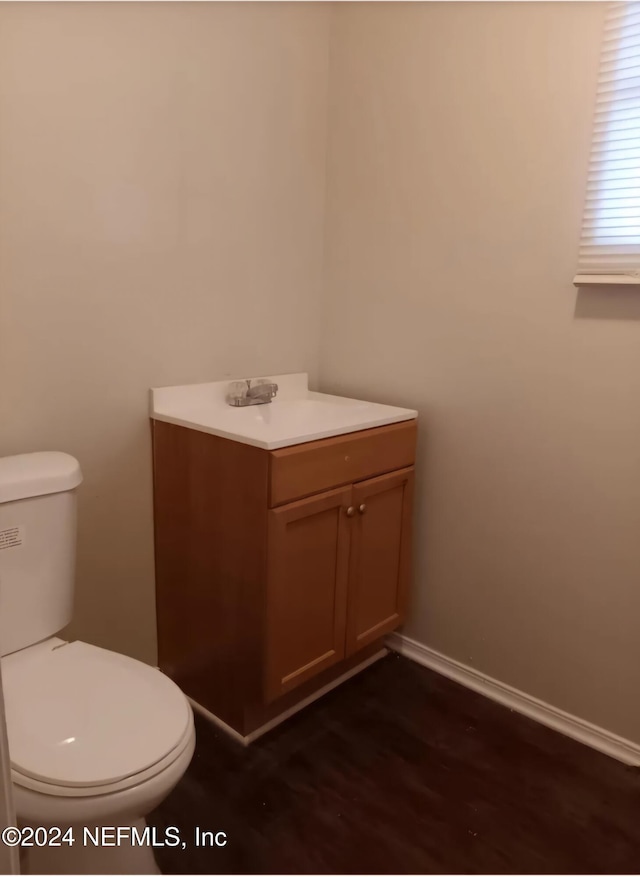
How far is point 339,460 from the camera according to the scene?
1820 millimetres

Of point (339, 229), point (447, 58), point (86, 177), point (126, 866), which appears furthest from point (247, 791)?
point (447, 58)

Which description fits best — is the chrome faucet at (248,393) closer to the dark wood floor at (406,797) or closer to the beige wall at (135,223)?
the beige wall at (135,223)

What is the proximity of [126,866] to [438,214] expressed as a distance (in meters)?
1.92

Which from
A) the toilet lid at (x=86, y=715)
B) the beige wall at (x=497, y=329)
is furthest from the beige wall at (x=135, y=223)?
the toilet lid at (x=86, y=715)

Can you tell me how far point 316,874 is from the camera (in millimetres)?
1432

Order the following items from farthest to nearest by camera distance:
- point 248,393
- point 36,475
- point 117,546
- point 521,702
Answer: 1. point 248,393
2. point 521,702
3. point 117,546
4. point 36,475

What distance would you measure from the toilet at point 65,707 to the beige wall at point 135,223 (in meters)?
0.25

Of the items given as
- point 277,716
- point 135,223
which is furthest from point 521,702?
point 135,223

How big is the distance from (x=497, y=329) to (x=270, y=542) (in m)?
0.94

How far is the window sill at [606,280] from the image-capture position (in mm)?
1616

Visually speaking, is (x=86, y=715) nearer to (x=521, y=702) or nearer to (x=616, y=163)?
(x=521, y=702)

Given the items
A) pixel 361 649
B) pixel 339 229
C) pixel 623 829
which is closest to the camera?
pixel 623 829

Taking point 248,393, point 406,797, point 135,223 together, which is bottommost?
point 406,797

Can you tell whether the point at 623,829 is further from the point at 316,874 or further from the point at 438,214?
the point at 438,214
